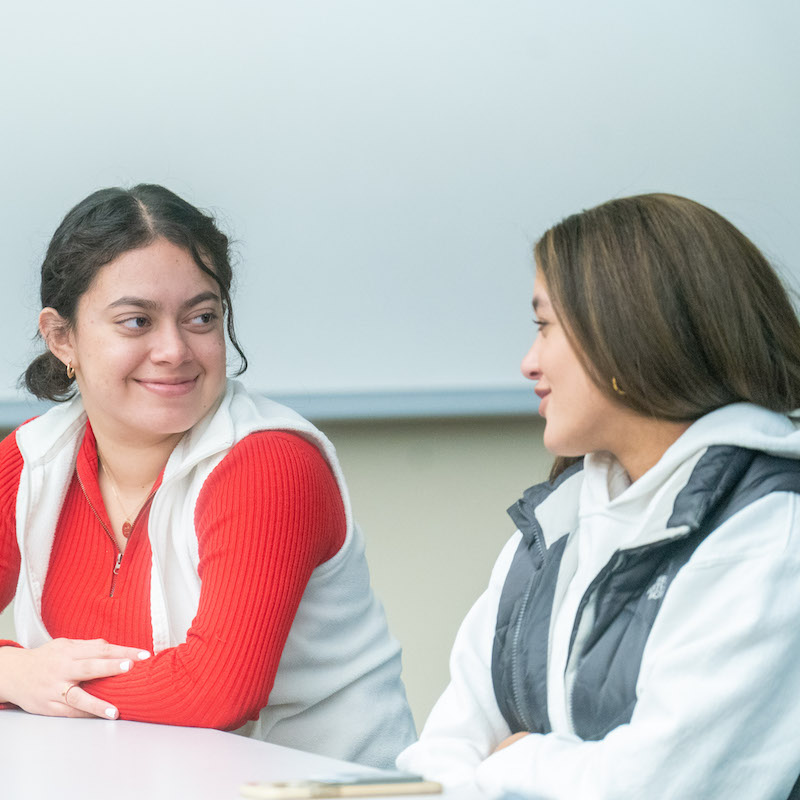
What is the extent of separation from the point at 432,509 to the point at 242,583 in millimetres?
1189

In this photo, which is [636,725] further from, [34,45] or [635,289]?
[34,45]

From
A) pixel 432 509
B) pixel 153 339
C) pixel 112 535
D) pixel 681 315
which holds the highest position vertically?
pixel 681 315

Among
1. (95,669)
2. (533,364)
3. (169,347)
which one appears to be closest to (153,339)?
(169,347)

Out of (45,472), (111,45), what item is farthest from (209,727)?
(111,45)

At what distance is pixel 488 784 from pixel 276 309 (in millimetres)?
1558

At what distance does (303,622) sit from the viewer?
1.60 meters

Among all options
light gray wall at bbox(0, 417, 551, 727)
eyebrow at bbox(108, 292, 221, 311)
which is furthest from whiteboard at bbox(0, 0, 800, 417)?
eyebrow at bbox(108, 292, 221, 311)

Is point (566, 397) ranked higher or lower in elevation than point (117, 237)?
lower

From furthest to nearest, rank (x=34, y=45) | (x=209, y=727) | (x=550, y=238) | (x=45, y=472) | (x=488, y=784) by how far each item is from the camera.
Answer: (x=34, y=45)
(x=45, y=472)
(x=209, y=727)
(x=550, y=238)
(x=488, y=784)

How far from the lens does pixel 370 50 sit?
2455 mm

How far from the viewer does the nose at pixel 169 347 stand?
1.61 metres

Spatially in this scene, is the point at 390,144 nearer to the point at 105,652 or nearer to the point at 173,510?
the point at 173,510

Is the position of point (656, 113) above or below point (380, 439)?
above

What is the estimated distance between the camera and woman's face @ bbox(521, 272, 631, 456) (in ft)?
4.11
